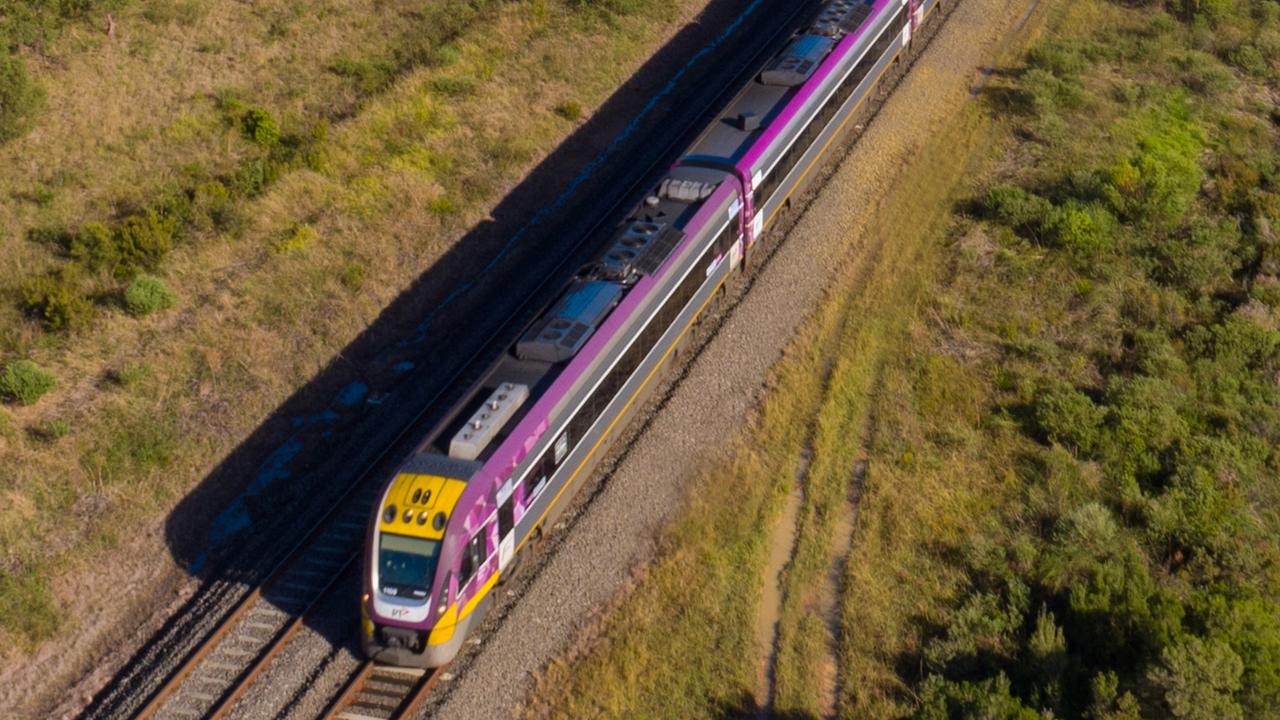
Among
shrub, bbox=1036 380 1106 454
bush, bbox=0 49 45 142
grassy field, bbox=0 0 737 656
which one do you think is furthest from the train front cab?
bush, bbox=0 49 45 142

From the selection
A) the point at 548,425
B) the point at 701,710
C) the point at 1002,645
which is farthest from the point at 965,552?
the point at 548,425

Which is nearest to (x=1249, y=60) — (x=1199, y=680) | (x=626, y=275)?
(x=626, y=275)

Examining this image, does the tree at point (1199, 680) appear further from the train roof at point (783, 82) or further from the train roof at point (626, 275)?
the train roof at point (783, 82)

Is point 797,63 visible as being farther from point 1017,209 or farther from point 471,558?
point 471,558

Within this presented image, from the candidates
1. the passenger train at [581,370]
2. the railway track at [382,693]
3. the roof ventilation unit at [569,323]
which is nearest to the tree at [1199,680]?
the passenger train at [581,370]

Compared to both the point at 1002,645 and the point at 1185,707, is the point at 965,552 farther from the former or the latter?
the point at 1185,707

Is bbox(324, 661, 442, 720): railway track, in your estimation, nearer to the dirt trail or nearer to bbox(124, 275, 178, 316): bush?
the dirt trail
